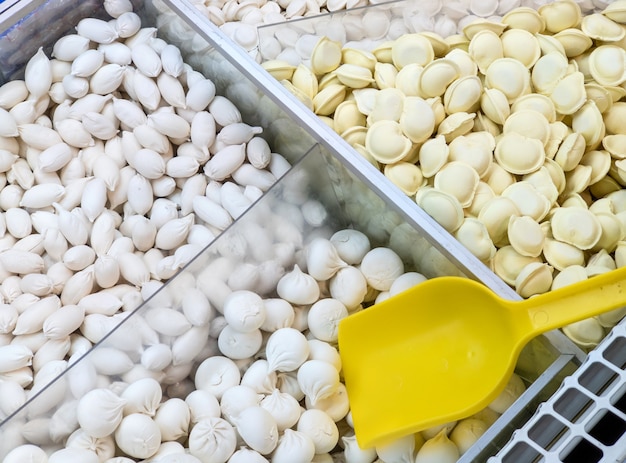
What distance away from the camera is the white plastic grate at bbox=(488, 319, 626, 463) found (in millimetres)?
737

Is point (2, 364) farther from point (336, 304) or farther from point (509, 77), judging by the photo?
point (509, 77)

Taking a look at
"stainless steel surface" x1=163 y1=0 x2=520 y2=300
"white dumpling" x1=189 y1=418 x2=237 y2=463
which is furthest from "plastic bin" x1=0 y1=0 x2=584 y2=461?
"white dumpling" x1=189 y1=418 x2=237 y2=463

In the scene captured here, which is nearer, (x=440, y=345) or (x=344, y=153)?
(x=440, y=345)

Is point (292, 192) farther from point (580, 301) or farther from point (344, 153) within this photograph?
point (580, 301)

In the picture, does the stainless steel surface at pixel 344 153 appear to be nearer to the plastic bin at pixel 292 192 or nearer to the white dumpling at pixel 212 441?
the plastic bin at pixel 292 192

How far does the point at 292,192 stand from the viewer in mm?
1109

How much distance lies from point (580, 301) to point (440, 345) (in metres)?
0.22

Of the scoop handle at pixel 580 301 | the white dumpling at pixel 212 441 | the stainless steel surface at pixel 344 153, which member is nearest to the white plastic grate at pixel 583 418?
the scoop handle at pixel 580 301

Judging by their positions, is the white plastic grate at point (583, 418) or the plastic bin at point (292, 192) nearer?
the white plastic grate at point (583, 418)

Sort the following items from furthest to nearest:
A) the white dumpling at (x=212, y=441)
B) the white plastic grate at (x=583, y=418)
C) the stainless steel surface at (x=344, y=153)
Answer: the stainless steel surface at (x=344, y=153)
the white dumpling at (x=212, y=441)
the white plastic grate at (x=583, y=418)

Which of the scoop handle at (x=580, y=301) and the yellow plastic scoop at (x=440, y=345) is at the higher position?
the scoop handle at (x=580, y=301)

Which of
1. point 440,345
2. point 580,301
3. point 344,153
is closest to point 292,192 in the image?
point 344,153

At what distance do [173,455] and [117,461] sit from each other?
0.08m

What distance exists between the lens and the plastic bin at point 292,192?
0.89m
